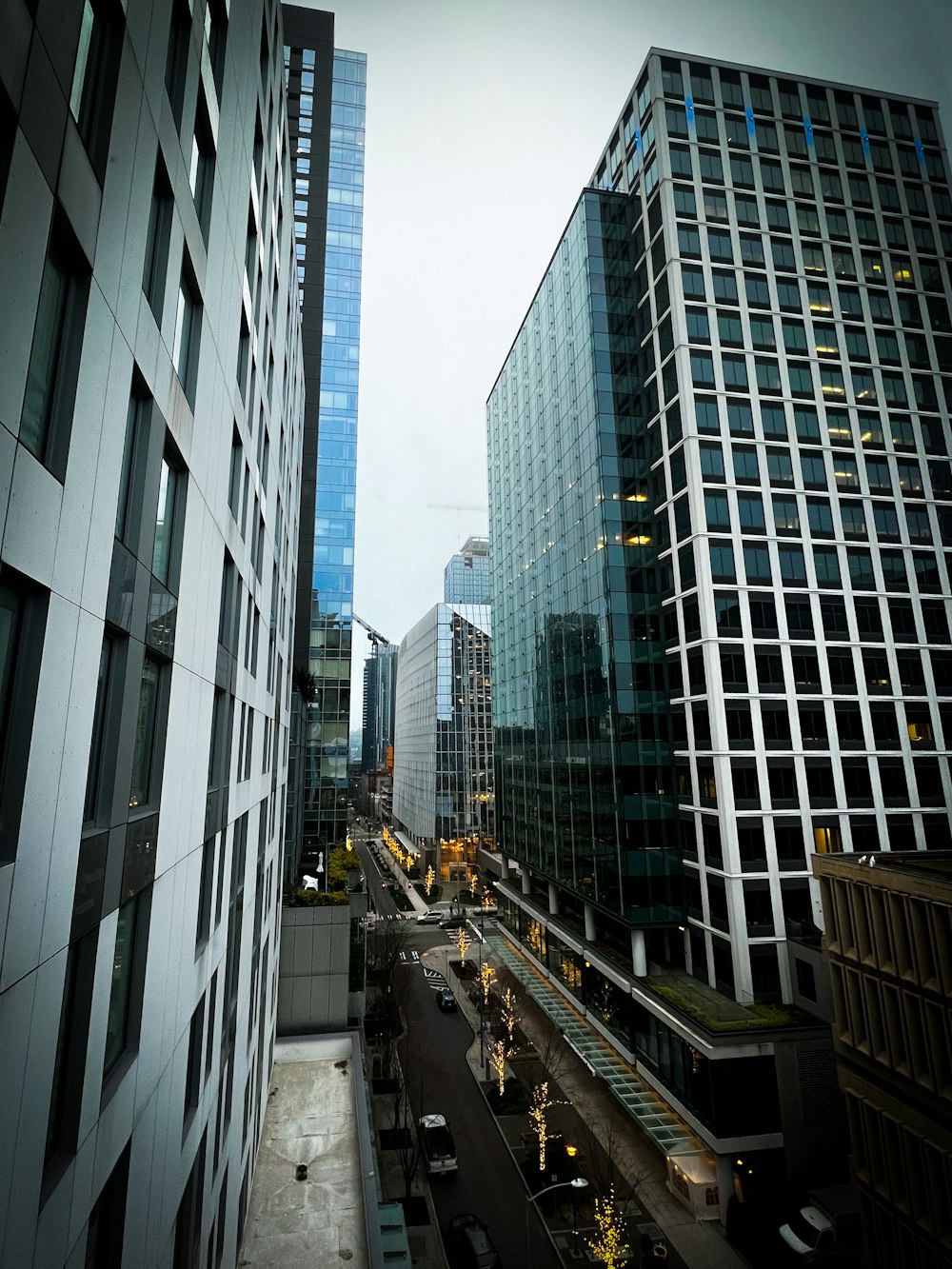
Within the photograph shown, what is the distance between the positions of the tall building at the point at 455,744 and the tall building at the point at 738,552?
45.9 metres

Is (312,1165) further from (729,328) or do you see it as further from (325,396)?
(325,396)

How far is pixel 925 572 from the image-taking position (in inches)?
1850

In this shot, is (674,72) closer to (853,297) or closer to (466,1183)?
(853,297)

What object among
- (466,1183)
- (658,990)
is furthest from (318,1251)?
(658,990)

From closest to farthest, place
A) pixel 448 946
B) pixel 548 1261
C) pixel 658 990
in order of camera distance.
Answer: pixel 548 1261 → pixel 658 990 → pixel 448 946

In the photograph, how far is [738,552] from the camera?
43.9 meters

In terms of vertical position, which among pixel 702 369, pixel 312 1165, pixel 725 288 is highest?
pixel 725 288

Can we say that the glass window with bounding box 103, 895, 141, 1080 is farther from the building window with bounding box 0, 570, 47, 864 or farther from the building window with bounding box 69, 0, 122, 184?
the building window with bounding box 69, 0, 122, 184

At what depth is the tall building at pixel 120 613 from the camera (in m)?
5.89

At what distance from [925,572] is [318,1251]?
50952mm

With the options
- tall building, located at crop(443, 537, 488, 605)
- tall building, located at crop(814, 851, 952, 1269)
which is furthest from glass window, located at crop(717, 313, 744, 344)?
tall building, located at crop(443, 537, 488, 605)

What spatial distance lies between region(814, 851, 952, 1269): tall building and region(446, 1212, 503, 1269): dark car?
14.3 meters

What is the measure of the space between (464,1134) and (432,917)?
154 ft

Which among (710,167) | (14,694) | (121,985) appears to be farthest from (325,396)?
(14,694)
